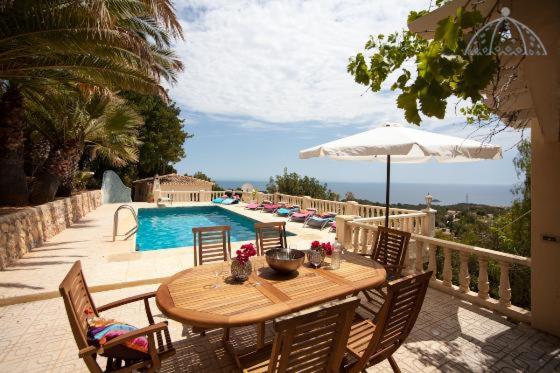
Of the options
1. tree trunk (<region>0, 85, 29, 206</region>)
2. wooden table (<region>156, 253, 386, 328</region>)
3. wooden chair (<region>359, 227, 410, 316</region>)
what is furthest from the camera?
tree trunk (<region>0, 85, 29, 206</region>)

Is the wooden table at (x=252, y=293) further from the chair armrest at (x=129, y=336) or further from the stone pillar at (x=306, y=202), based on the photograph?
the stone pillar at (x=306, y=202)

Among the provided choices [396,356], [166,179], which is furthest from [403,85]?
[166,179]

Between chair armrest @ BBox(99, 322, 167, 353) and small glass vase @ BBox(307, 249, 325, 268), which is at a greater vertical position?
small glass vase @ BBox(307, 249, 325, 268)

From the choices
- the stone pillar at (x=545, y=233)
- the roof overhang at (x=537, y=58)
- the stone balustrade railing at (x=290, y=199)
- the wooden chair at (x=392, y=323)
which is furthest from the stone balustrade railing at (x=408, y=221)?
the stone balustrade railing at (x=290, y=199)

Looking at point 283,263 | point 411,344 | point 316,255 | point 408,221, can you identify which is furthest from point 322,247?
point 408,221

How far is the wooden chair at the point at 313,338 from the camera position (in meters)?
1.81

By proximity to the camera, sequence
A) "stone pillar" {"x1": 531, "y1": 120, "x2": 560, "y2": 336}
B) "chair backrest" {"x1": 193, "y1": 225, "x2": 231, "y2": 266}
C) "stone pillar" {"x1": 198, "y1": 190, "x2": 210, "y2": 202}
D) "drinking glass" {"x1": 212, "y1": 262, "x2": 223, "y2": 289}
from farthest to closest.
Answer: "stone pillar" {"x1": 198, "y1": 190, "x2": 210, "y2": 202}
"chair backrest" {"x1": 193, "y1": 225, "x2": 231, "y2": 266}
"stone pillar" {"x1": 531, "y1": 120, "x2": 560, "y2": 336}
"drinking glass" {"x1": 212, "y1": 262, "x2": 223, "y2": 289}

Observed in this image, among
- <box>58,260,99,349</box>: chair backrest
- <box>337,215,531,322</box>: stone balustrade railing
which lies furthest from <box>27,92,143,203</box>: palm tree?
<box>337,215,531,322</box>: stone balustrade railing

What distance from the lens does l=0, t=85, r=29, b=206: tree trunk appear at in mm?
7332

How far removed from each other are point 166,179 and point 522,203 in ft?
70.2

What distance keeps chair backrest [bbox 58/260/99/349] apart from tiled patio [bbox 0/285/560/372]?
1.01 metres

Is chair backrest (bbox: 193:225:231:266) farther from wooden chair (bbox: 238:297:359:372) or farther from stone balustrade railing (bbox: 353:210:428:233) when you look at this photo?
stone balustrade railing (bbox: 353:210:428:233)

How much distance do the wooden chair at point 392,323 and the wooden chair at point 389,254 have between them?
5.06ft

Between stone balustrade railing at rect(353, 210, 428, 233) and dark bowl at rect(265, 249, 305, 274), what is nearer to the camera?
dark bowl at rect(265, 249, 305, 274)
